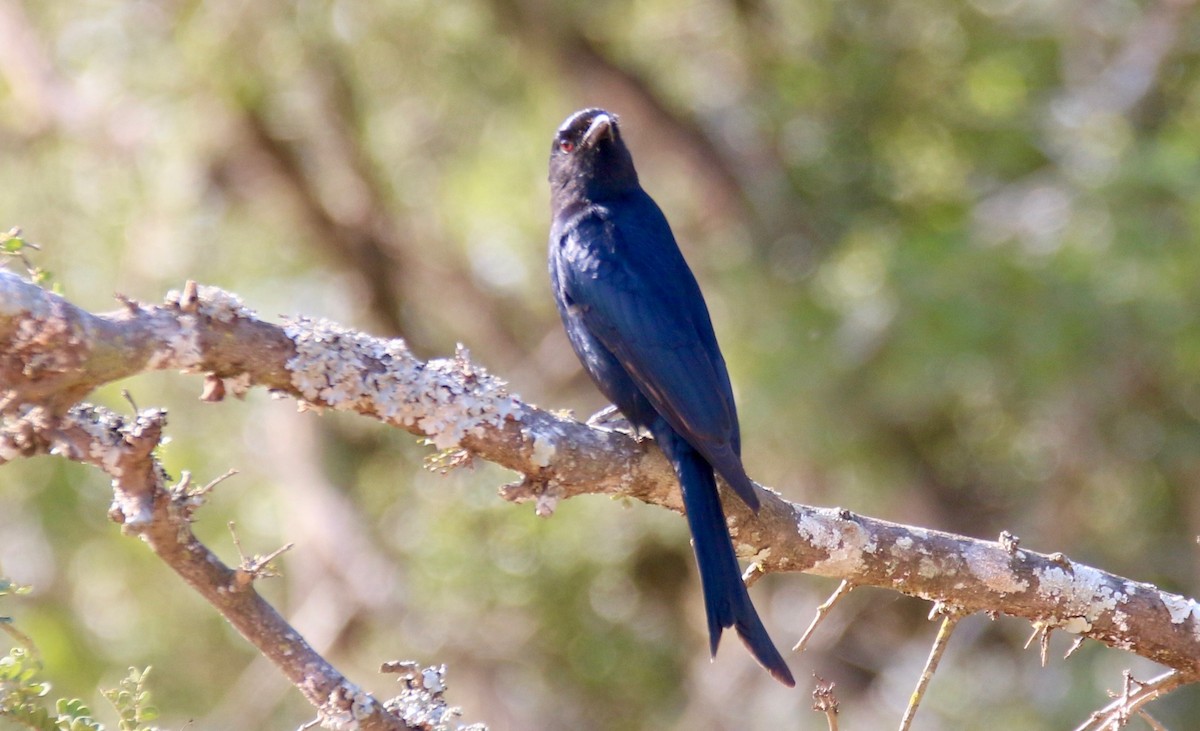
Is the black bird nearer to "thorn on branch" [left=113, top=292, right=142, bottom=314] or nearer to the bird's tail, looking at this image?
the bird's tail

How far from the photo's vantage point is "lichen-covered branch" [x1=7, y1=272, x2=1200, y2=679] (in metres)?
2.21

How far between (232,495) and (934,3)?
498 cm

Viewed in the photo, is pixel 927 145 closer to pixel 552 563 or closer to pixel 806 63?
pixel 806 63

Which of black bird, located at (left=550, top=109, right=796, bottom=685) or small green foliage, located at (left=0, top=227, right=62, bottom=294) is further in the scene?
black bird, located at (left=550, top=109, right=796, bottom=685)

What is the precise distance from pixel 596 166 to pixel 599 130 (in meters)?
0.11

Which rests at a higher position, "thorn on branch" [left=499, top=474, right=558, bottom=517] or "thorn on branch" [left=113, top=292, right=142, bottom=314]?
"thorn on branch" [left=499, top=474, right=558, bottom=517]

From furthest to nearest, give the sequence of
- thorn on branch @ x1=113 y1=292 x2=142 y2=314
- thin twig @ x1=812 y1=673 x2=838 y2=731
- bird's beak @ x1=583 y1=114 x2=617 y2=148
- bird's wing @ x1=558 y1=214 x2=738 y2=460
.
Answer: bird's beak @ x1=583 y1=114 x2=617 y2=148, bird's wing @ x1=558 y1=214 x2=738 y2=460, thin twig @ x1=812 y1=673 x2=838 y2=731, thorn on branch @ x1=113 y1=292 x2=142 y2=314

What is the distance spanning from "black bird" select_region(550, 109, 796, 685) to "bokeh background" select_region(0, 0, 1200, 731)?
89.3 inches

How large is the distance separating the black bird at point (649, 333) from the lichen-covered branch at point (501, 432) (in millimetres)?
100

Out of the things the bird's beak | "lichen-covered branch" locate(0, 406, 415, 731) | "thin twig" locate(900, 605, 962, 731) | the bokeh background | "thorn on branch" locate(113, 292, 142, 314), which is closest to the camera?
"lichen-covered branch" locate(0, 406, 415, 731)

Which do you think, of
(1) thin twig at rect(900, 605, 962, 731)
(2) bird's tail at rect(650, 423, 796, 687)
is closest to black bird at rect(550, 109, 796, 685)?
(2) bird's tail at rect(650, 423, 796, 687)

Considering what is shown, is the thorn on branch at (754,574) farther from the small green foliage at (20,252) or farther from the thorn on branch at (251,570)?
the small green foliage at (20,252)

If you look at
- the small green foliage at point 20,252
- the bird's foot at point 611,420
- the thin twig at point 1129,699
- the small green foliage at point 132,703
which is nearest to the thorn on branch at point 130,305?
the small green foliage at point 20,252

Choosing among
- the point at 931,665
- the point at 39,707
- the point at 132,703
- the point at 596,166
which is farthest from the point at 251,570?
the point at 596,166
